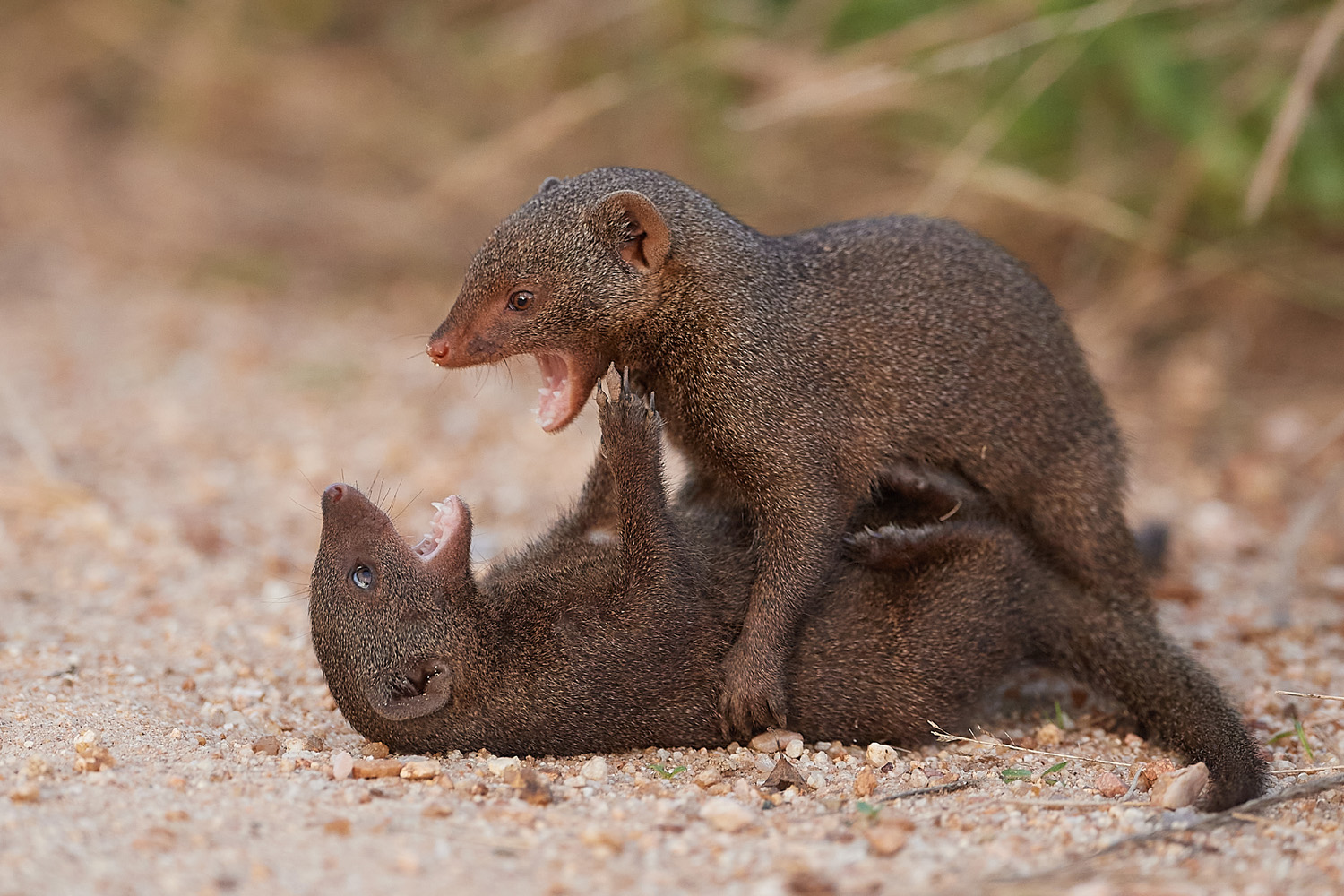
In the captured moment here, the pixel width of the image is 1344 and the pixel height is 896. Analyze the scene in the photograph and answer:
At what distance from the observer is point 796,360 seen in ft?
11.8

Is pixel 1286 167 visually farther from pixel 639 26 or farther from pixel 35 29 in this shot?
pixel 35 29

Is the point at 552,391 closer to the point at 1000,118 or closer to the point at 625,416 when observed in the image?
the point at 625,416

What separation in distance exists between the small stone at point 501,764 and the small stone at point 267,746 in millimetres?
514

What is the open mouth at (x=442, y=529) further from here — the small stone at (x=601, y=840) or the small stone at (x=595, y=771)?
the small stone at (x=601, y=840)

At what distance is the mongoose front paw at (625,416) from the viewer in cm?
348

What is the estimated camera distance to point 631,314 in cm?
357

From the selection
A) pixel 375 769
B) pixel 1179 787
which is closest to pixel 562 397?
pixel 375 769

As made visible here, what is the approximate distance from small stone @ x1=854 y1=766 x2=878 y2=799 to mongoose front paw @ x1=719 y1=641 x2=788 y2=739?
0.37m

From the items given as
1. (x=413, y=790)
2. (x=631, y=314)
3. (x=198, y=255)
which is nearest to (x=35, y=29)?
(x=198, y=255)

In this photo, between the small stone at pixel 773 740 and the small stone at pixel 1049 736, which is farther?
the small stone at pixel 1049 736

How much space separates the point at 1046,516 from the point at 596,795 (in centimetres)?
169

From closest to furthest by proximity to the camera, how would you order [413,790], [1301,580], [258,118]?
[413,790] → [1301,580] → [258,118]

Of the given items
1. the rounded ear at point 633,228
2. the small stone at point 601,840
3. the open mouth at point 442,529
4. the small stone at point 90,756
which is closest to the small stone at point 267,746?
the small stone at point 90,756

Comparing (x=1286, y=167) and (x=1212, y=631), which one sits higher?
(x=1286, y=167)
